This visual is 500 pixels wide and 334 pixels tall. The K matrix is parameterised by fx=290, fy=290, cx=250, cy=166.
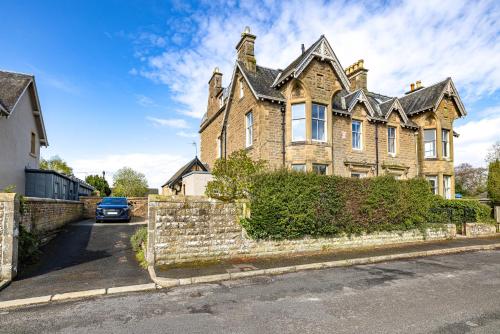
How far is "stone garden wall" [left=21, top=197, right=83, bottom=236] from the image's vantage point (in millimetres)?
9791

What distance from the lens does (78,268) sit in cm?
866

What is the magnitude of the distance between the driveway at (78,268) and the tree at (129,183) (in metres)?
36.3

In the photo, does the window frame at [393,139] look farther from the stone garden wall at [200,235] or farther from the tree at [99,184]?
the tree at [99,184]

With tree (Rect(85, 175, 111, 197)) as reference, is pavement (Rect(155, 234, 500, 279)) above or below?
below

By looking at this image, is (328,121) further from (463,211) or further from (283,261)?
(283,261)

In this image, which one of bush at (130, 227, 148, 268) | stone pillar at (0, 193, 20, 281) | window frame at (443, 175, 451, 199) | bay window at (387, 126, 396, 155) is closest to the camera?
stone pillar at (0, 193, 20, 281)

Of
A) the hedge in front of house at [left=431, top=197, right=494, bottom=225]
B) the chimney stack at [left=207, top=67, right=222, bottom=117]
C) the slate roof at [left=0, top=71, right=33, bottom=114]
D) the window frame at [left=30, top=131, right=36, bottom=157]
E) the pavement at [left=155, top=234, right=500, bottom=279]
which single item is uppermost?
the chimney stack at [left=207, top=67, right=222, bottom=117]

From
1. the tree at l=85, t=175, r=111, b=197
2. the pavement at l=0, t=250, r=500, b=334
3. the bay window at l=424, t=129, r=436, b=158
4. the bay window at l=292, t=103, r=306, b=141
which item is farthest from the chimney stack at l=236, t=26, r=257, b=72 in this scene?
the tree at l=85, t=175, r=111, b=197

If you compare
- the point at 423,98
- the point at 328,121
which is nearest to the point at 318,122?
the point at 328,121

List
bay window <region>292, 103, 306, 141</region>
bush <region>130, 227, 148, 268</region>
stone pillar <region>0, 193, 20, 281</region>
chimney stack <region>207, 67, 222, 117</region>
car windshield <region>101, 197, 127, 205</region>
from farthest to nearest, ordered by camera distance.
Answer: chimney stack <region>207, 67, 222, 117</region> → car windshield <region>101, 197, 127, 205</region> → bay window <region>292, 103, 306, 141</region> → bush <region>130, 227, 148, 268</region> → stone pillar <region>0, 193, 20, 281</region>

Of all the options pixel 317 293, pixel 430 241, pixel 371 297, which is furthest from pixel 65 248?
pixel 430 241

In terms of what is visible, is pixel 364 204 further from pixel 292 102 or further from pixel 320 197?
pixel 292 102

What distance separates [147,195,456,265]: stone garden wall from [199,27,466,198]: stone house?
623 cm

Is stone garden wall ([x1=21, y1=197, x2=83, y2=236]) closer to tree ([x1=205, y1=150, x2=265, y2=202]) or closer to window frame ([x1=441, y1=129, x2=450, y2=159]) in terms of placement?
tree ([x1=205, y1=150, x2=265, y2=202])
